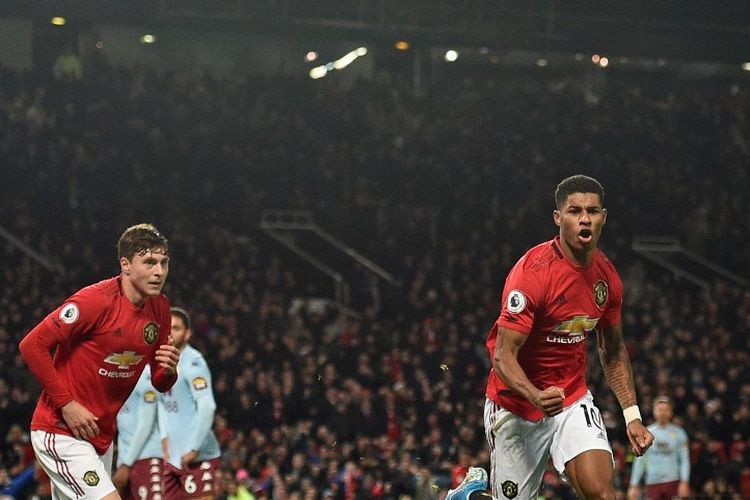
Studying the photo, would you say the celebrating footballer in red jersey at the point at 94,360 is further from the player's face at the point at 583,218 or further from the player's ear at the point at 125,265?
the player's face at the point at 583,218

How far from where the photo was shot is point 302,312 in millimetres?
20703

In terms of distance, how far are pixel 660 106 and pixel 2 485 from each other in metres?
24.0

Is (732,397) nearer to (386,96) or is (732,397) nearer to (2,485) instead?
(2,485)

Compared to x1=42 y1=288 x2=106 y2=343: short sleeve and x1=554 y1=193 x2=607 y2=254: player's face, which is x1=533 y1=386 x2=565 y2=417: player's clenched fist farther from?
x1=42 y1=288 x2=106 y2=343: short sleeve

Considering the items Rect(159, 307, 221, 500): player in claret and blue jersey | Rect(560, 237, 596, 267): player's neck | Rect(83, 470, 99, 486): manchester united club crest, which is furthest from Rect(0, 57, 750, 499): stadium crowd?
Rect(560, 237, 596, 267): player's neck

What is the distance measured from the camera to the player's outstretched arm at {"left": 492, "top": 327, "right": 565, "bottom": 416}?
5457mm

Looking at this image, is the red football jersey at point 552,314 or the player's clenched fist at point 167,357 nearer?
the red football jersey at point 552,314

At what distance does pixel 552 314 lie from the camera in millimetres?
5949

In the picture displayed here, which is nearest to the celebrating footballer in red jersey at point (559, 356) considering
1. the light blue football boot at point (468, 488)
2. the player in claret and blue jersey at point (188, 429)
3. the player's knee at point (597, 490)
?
the player's knee at point (597, 490)

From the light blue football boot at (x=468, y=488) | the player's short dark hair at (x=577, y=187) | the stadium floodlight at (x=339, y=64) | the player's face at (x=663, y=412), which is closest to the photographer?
the player's short dark hair at (x=577, y=187)

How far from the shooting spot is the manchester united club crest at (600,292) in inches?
240

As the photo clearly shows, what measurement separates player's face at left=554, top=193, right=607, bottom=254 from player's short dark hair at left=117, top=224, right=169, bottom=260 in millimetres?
2055

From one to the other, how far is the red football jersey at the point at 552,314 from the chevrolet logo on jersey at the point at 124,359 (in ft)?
5.98

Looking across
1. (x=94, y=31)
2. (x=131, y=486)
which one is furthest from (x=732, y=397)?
(x=94, y=31)
